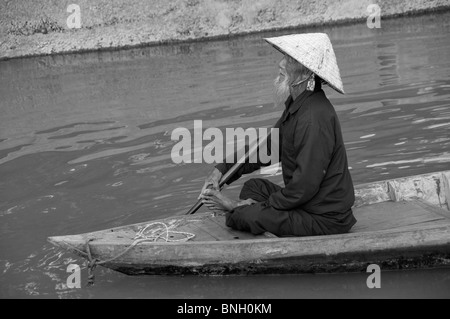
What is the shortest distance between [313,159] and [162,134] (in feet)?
14.2

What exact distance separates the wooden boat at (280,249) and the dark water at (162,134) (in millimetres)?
114

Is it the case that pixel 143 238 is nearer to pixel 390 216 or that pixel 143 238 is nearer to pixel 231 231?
pixel 231 231

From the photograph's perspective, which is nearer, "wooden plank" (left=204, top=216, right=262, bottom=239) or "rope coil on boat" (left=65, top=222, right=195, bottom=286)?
"rope coil on boat" (left=65, top=222, right=195, bottom=286)

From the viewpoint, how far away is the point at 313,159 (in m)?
4.12

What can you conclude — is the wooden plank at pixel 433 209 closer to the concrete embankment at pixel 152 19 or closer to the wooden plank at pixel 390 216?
the wooden plank at pixel 390 216

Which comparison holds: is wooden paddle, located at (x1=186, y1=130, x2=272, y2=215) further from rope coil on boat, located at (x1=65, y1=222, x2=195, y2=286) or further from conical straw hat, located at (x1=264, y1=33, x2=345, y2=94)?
conical straw hat, located at (x1=264, y1=33, x2=345, y2=94)

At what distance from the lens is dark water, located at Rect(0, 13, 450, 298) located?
15.1 feet

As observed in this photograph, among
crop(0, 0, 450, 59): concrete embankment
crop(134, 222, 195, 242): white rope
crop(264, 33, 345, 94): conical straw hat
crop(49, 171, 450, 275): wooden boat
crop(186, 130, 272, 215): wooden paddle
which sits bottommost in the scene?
crop(49, 171, 450, 275): wooden boat

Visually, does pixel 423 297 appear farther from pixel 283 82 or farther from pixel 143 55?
pixel 143 55

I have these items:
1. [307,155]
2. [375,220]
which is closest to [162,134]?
[375,220]

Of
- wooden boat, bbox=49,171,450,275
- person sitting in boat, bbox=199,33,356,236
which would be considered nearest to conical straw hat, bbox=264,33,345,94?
person sitting in boat, bbox=199,33,356,236

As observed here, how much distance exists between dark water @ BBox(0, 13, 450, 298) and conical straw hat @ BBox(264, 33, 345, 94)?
51.8 inches

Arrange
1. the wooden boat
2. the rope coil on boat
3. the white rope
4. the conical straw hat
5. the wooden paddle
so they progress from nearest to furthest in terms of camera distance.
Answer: the conical straw hat, the wooden boat, the rope coil on boat, the white rope, the wooden paddle
